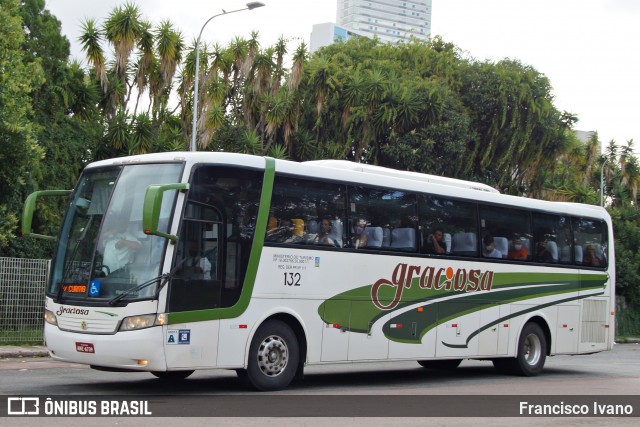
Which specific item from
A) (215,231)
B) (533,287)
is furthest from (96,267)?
(533,287)

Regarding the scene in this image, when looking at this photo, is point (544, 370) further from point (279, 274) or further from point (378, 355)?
point (279, 274)

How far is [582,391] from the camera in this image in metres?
15.5

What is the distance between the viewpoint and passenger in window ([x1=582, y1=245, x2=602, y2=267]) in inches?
792

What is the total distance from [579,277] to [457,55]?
3086 centimetres

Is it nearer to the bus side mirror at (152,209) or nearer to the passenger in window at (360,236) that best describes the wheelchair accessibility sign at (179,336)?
the bus side mirror at (152,209)

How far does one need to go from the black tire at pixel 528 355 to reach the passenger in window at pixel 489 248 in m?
1.92

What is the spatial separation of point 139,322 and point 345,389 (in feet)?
13.1

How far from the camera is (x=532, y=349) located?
19.1 metres

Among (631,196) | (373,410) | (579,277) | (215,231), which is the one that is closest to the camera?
(373,410)

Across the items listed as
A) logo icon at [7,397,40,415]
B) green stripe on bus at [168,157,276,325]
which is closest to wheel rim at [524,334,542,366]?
green stripe on bus at [168,157,276,325]

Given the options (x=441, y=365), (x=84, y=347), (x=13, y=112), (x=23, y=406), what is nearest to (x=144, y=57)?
(x=13, y=112)

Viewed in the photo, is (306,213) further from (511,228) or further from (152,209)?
(511,228)

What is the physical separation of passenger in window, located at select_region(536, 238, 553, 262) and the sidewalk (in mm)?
10380

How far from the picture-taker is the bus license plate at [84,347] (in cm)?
1213
